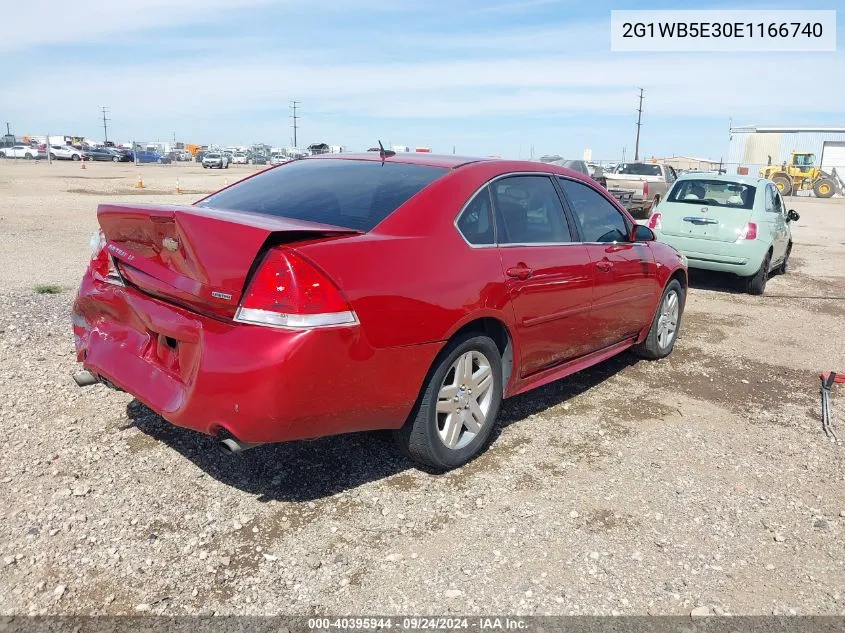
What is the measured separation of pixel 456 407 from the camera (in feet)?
11.7

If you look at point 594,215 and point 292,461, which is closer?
point 292,461

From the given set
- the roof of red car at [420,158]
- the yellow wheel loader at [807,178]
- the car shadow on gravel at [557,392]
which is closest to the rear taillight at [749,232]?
the car shadow on gravel at [557,392]

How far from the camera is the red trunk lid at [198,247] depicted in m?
2.80

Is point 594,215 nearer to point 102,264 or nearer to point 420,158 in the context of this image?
point 420,158

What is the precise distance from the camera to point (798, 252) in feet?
48.2

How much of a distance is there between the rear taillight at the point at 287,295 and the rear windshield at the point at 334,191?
1.78 feet

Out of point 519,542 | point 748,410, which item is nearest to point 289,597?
point 519,542

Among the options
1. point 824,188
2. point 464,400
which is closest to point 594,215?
point 464,400

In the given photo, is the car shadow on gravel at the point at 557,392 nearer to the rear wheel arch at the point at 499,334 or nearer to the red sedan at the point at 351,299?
the red sedan at the point at 351,299

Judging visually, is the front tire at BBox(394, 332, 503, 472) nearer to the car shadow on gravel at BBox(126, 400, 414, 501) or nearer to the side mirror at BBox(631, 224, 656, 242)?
the car shadow on gravel at BBox(126, 400, 414, 501)

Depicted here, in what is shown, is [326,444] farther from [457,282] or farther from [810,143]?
[810,143]

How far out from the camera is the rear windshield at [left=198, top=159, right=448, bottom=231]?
11.2 feet

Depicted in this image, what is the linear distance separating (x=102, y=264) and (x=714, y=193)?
27.9 ft

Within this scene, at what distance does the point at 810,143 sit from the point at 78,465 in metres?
69.3
